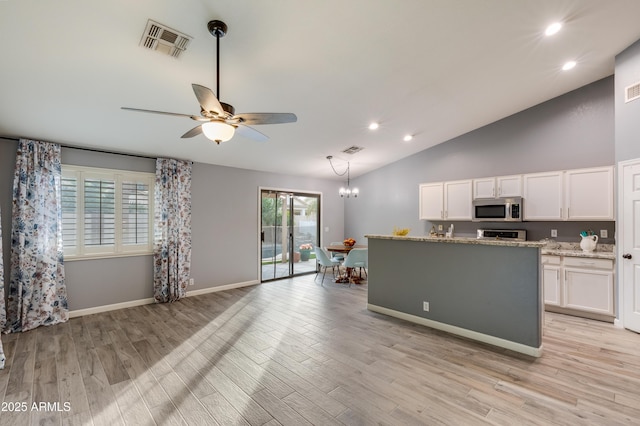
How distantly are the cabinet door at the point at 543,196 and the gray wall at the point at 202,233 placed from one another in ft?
14.8

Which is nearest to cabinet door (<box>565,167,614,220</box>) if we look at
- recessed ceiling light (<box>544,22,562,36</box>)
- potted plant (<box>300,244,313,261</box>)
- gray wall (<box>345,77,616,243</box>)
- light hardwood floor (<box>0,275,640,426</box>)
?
gray wall (<box>345,77,616,243</box>)

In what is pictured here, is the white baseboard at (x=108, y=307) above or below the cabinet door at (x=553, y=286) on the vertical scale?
below

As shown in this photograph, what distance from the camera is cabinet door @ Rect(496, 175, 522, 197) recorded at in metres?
4.68

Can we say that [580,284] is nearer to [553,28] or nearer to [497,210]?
[497,210]

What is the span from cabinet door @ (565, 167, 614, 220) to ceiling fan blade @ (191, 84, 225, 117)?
5.08 meters

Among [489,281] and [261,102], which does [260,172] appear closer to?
[261,102]

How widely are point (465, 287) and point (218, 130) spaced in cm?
326

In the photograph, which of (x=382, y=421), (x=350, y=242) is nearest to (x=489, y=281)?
(x=382, y=421)

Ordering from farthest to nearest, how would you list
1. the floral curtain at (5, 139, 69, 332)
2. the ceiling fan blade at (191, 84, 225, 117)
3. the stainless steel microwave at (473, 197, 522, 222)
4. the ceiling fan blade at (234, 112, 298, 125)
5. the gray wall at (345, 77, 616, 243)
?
the stainless steel microwave at (473, 197, 522, 222) < the gray wall at (345, 77, 616, 243) < the floral curtain at (5, 139, 69, 332) < the ceiling fan blade at (234, 112, 298, 125) < the ceiling fan blade at (191, 84, 225, 117)

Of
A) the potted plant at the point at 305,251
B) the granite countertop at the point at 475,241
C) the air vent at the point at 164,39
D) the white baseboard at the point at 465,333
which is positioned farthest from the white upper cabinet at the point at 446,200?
the air vent at the point at 164,39

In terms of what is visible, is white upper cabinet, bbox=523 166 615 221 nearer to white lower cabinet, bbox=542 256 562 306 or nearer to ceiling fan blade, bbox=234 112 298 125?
white lower cabinet, bbox=542 256 562 306

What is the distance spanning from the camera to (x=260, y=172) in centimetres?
616

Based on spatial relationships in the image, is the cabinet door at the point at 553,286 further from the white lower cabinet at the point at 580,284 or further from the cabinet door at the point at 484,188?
the cabinet door at the point at 484,188

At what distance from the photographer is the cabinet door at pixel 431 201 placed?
562 cm
